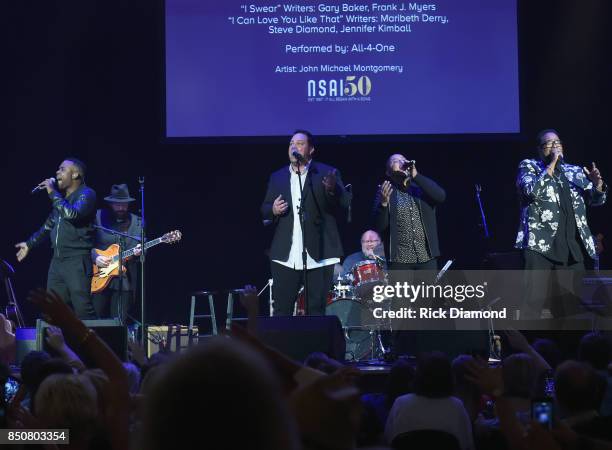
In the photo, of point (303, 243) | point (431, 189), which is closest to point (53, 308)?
point (303, 243)

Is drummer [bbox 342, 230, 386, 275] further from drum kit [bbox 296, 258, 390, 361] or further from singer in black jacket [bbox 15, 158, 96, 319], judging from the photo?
singer in black jacket [bbox 15, 158, 96, 319]

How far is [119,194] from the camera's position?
969 cm

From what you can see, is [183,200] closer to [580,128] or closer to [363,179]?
[363,179]

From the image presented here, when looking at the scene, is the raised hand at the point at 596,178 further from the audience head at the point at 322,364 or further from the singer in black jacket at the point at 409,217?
the audience head at the point at 322,364

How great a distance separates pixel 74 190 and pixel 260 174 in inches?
114

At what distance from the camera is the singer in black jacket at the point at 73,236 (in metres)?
7.92

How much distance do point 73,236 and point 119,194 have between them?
5.63 ft

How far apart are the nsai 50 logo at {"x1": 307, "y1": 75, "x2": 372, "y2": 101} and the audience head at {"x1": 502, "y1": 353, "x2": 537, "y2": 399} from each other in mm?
5821

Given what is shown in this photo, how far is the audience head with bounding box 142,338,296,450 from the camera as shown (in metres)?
0.72

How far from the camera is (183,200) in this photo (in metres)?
10.6

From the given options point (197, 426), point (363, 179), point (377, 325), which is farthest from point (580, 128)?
A: point (197, 426)

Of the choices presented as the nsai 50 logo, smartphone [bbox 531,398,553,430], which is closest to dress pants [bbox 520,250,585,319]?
the nsai 50 logo

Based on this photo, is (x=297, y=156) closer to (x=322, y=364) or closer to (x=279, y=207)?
(x=279, y=207)

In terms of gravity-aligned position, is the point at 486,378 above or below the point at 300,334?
above
